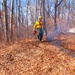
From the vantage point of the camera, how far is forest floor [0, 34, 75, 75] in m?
10.5

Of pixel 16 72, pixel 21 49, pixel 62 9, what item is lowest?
pixel 16 72

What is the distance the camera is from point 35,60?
1188cm

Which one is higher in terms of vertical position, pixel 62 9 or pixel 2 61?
pixel 62 9

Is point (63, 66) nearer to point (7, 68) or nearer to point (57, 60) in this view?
point (57, 60)

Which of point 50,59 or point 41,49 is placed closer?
point 50,59

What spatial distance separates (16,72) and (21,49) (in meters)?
3.02

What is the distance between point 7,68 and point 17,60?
3.37 feet

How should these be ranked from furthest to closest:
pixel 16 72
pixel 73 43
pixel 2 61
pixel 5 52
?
pixel 73 43 < pixel 5 52 < pixel 2 61 < pixel 16 72

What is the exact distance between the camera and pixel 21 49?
13445 mm

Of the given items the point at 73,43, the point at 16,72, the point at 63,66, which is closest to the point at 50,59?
the point at 63,66

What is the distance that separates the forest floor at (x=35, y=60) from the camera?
415 inches

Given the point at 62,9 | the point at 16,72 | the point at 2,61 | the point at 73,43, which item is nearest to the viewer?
the point at 16,72

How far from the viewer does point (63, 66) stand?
10.9 meters

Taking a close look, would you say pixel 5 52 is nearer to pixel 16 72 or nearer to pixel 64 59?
pixel 16 72
